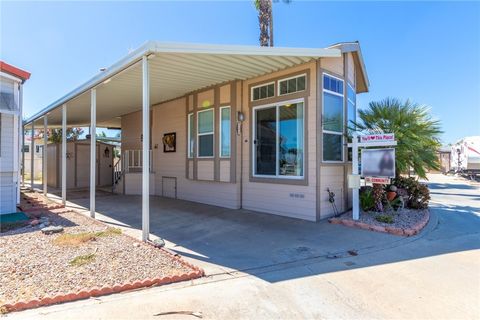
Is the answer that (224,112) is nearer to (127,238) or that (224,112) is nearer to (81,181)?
(127,238)

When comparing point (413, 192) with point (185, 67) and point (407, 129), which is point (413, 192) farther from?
point (185, 67)

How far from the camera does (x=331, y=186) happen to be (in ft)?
22.2

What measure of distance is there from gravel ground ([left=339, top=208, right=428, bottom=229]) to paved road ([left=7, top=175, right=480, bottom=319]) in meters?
1.53

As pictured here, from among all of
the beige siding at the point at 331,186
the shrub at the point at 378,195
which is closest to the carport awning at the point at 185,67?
the beige siding at the point at 331,186

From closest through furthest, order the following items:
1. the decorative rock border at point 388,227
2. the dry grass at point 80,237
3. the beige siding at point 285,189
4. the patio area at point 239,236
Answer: the patio area at point 239,236, the dry grass at point 80,237, the decorative rock border at point 388,227, the beige siding at point 285,189

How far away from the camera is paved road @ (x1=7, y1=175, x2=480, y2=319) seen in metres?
2.65

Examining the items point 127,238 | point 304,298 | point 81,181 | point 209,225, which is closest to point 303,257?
point 304,298

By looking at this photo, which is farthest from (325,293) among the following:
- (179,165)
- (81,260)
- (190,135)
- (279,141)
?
(179,165)

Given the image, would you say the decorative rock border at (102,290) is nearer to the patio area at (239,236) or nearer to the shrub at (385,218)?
the patio area at (239,236)

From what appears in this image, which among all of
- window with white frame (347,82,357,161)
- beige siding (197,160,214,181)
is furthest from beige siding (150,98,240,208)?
window with white frame (347,82,357,161)

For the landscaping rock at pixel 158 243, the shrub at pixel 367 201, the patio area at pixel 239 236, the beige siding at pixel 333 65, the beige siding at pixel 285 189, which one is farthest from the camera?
the shrub at pixel 367 201

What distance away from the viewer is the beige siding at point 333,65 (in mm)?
6564

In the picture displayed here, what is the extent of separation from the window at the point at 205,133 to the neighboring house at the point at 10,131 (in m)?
4.42

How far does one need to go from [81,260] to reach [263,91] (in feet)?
17.8
